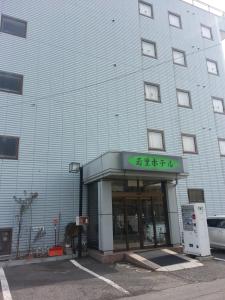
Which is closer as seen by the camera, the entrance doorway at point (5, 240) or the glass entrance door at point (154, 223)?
the entrance doorway at point (5, 240)

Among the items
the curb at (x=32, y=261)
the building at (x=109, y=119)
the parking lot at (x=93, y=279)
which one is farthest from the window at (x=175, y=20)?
the curb at (x=32, y=261)

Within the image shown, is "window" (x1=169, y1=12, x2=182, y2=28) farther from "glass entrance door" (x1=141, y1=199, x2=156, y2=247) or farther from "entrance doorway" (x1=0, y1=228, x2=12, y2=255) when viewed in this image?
"entrance doorway" (x1=0, y1=228, x2=12, y2=255)

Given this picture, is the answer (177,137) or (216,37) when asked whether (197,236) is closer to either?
(177,137)

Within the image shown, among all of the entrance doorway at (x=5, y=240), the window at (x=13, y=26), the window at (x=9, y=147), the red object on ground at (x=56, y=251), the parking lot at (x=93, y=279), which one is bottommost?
the parking lot at (x=93, y=279)

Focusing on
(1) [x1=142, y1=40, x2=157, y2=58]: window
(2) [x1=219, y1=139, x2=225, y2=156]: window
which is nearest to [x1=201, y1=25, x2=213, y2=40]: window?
(1) [x1=142, y1=40, x2=157, y2=58]: window

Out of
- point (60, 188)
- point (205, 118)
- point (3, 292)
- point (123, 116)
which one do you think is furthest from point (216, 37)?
point (3, 292)

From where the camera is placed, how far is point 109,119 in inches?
610

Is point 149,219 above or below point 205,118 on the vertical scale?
below

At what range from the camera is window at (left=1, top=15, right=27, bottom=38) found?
47.7 feet

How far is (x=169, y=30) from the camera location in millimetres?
20125

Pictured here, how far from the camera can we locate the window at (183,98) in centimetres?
1852

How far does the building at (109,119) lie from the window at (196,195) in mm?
61

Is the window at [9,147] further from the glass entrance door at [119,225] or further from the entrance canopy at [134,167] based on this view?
the glass entrance door at [119,225]

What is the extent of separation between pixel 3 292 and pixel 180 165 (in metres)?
8.53
